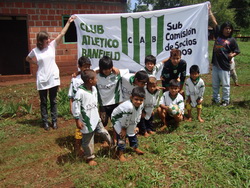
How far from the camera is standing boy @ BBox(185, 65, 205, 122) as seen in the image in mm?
4903

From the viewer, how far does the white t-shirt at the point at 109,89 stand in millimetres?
4078

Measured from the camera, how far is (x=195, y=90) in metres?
4.96

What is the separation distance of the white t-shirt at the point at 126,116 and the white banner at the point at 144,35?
6.50ft

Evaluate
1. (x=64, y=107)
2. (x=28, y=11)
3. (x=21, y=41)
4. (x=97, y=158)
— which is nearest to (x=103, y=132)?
(x=97, y=158)

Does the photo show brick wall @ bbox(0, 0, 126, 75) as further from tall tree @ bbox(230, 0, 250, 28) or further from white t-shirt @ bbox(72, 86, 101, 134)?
tall tree @ bbox(230, 0, 250, 28)

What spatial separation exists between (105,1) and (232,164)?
8.19 meters

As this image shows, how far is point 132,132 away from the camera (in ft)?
12.1

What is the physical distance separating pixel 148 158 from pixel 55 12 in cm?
722

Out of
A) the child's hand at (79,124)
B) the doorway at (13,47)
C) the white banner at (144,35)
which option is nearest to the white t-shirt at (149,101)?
the white banner at (144,35)

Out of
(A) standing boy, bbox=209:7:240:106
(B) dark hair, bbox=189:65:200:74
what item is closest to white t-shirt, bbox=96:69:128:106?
(B) dark hair, bbox=189:65:200:74

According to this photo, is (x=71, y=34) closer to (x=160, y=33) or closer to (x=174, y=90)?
(x=160, y=33)

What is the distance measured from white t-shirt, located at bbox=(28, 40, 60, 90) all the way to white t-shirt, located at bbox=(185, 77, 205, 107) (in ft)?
8.72

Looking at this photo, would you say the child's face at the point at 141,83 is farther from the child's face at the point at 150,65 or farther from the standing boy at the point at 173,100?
the standing boy at the point at 173,100

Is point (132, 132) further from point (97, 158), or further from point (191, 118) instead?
point (191, 118)
